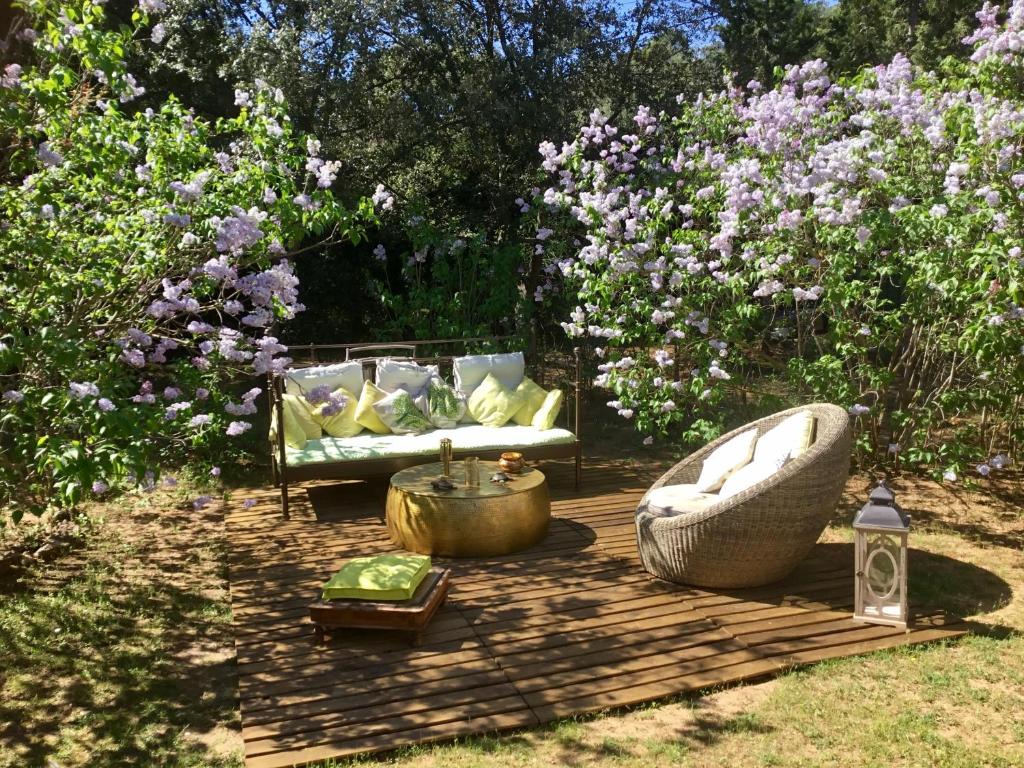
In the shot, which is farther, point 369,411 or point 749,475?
point 369,411

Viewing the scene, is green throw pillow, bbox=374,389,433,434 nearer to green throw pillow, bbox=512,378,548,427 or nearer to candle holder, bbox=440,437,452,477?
green throw pillow, bbox=512,378,548,427

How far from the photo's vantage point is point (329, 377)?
6.90 metres

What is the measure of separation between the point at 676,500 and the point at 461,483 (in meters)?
1.34

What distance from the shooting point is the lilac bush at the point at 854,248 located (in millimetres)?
5141

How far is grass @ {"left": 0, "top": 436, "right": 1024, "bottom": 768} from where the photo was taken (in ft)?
10.6

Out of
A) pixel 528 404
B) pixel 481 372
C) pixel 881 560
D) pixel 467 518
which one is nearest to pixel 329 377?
pixel 481 372

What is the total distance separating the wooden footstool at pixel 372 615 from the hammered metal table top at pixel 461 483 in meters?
1.13

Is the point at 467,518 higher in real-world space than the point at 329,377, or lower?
lower

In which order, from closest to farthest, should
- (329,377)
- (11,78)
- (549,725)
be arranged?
(11,78) < (549,725) < (329,377)

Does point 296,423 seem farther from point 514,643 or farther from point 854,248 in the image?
point 854,248

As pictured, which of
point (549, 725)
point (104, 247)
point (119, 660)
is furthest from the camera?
point (119, 660)

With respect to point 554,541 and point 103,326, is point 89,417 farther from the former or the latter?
Result: point 554,541

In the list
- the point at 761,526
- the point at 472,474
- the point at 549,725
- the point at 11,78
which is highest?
the point at 11,78

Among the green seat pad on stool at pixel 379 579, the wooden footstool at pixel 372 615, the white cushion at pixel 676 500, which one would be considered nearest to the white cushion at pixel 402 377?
the white cushion at pixel 676 500
